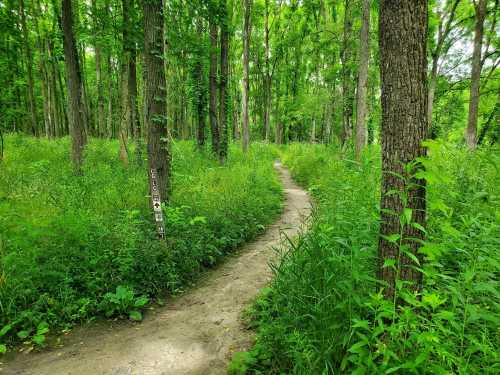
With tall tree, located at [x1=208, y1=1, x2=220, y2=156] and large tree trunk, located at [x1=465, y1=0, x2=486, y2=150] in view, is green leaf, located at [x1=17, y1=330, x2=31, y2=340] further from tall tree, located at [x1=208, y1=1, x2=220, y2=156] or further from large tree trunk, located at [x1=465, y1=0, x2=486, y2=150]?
large tree trunk, located at [x1=465, y1=0, x2=486, y2=150]

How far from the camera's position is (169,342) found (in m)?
3.38

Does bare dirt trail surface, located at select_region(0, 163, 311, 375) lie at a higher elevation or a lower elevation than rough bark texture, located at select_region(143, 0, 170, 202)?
lower

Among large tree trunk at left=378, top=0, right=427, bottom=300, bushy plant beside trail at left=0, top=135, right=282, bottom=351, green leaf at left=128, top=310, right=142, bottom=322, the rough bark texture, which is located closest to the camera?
large tree trunk at left=378, top=0, right=427, bottom=300

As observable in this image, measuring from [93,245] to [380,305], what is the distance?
13.9 feet

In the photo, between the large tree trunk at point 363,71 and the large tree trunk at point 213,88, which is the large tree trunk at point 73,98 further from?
the large tree trunk at point 363,71

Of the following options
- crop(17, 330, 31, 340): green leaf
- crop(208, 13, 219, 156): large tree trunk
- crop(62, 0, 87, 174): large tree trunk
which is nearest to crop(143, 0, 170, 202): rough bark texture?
crop(17, 330, 31, 340): green leaf

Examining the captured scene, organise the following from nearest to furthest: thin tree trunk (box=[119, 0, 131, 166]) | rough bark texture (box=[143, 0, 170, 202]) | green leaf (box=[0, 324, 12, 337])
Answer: green leaf (box=[0, 324, 12, 337]) < rough bark texture (box=[143, 0, 170, 202]) < thin tree trunk (box=[119, 0, 131, 166])

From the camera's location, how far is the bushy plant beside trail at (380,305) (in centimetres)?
184

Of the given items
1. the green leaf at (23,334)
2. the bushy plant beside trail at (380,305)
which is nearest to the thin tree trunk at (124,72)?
the green leaf at (23,334)

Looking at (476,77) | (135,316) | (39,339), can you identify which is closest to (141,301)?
(135,316)

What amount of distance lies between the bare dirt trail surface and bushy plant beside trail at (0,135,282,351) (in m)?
0.29

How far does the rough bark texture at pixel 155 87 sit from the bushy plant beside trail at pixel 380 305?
3.39m

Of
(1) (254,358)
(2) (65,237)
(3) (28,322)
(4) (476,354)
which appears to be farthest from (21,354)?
(4) (476,354)

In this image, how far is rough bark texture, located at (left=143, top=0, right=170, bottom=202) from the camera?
5109 millimetres
